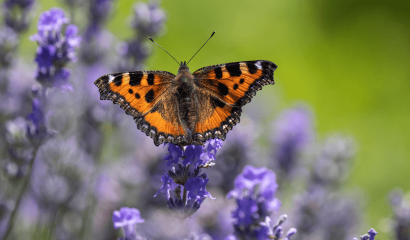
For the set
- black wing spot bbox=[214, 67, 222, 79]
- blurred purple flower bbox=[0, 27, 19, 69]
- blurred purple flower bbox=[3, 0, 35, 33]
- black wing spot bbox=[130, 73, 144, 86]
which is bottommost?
black wing spot bbox=[130, 73, 144, 86]

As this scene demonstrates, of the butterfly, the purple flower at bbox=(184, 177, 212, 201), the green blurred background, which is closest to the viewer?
the purple flower at bbox=(184, 177, 212, 201)

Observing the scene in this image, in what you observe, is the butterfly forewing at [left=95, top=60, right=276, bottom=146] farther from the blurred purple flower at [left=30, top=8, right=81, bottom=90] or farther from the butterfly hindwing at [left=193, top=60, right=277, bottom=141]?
the blurred purple flower at [left=30, top=8, right=81, bottom=90]

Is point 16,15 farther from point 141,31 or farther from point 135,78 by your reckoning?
point 135,78

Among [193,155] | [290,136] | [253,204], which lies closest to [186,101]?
[193,155]

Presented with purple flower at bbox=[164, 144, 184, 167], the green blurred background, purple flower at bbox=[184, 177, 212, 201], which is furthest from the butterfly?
the green blurred background

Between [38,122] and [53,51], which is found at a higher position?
[53,51]

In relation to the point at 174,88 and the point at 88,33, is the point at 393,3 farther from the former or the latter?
the point at 174,88

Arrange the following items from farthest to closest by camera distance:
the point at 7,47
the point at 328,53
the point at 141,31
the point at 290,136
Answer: the point at 328,53 < the point at 290,136 < the point at 141,31 < the point at 7,47
